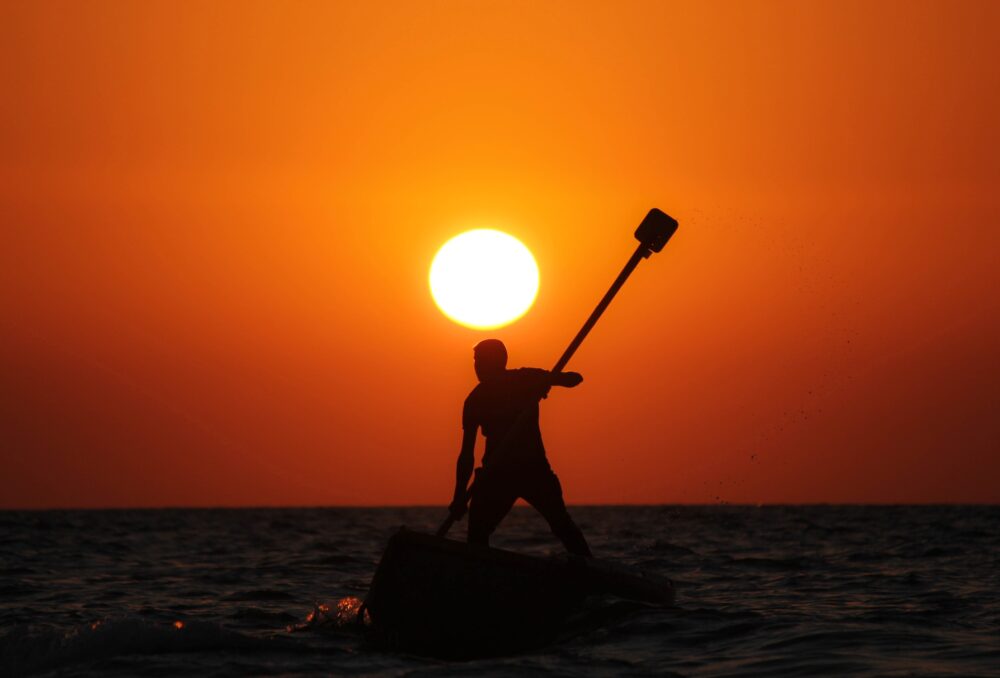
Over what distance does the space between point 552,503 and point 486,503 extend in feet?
1.84

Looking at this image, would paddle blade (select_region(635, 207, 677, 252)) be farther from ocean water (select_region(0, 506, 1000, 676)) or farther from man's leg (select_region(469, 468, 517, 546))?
ocean water (select_region(0, 506, 1000, 676))

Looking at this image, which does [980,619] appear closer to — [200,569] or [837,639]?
[837,639]

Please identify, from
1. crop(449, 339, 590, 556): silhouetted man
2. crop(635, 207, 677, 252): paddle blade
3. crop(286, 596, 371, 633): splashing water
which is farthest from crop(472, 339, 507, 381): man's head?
crop(286, 596, 371, 633): splashing water

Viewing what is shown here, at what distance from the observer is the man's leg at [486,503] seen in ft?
36.9

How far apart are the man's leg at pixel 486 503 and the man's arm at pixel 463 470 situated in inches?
4.4

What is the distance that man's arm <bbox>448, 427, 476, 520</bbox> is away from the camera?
11.2 meters

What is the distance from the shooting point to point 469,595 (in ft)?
33.7

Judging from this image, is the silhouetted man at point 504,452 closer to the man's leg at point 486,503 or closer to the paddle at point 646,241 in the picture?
the man's leg at point 486,503

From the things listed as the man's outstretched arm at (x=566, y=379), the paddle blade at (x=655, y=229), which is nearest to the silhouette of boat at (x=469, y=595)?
the man's outstretched arm at (x=566, y=379)

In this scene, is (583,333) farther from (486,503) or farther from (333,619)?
(333,619)

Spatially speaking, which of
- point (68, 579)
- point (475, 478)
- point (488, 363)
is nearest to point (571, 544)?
point (475, 478)

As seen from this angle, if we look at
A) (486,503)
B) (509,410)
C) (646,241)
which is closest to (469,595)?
(486,503)

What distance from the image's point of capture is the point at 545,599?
10.4m

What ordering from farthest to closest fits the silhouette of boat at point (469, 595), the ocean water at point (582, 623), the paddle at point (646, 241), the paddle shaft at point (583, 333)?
the paddle at point (646, 241) → the paddle shaft at point (583, 333) → the silhouette of boat at point (469, 595) → the ocean water at point (582, 623)
